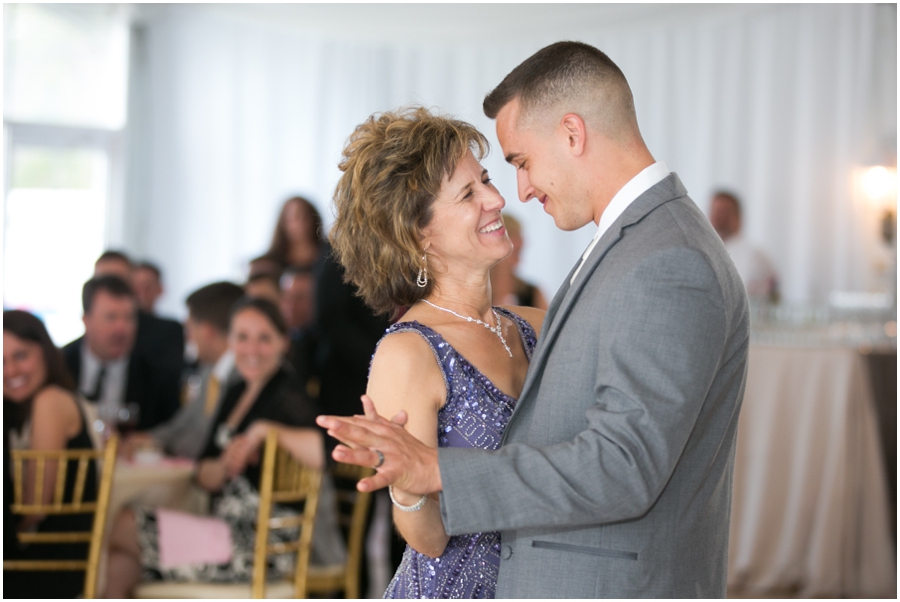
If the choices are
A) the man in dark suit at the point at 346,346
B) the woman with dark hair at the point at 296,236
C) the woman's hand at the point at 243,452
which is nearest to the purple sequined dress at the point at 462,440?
the woman's hand at the point at 243,452

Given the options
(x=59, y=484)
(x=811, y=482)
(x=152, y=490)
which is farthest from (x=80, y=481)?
(x=811, y=482)

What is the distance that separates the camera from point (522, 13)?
800 centimetres

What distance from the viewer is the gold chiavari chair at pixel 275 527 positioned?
10.7ft

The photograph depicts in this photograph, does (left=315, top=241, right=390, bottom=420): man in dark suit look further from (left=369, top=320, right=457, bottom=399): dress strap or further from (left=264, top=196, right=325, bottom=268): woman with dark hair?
(left=369, top=320, right=457, bottom=399): dress strap

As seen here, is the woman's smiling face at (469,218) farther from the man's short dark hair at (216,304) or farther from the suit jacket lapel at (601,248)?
the man's short dark hair at (216,304)

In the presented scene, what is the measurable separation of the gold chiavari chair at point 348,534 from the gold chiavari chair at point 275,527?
0.56 ft

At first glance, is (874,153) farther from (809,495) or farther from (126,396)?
(126,396)

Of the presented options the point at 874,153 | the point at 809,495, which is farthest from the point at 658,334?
the point at 874,153

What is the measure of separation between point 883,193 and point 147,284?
18.1ft

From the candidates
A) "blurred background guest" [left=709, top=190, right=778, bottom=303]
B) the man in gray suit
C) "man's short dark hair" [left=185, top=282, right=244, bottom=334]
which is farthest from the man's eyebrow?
"blurred background guest" [left=709, top=190, right=778, bottom=303]

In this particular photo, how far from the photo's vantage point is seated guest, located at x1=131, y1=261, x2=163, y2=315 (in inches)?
245

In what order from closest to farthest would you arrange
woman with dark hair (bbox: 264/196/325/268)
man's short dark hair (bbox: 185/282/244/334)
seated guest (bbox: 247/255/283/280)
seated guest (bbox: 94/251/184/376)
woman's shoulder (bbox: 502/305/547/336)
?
woman's shoulder (bbox: 502/305/547/336), man's short dark hair (bbox: 185/282/244/334), seated guest (bbox: 94/251/184/376), seated guest (bbox: 247/255/283/280), woman with dark hair (bbox: 264/196/325/268)

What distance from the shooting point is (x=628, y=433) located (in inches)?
48.8

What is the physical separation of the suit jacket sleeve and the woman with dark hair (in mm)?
4694
